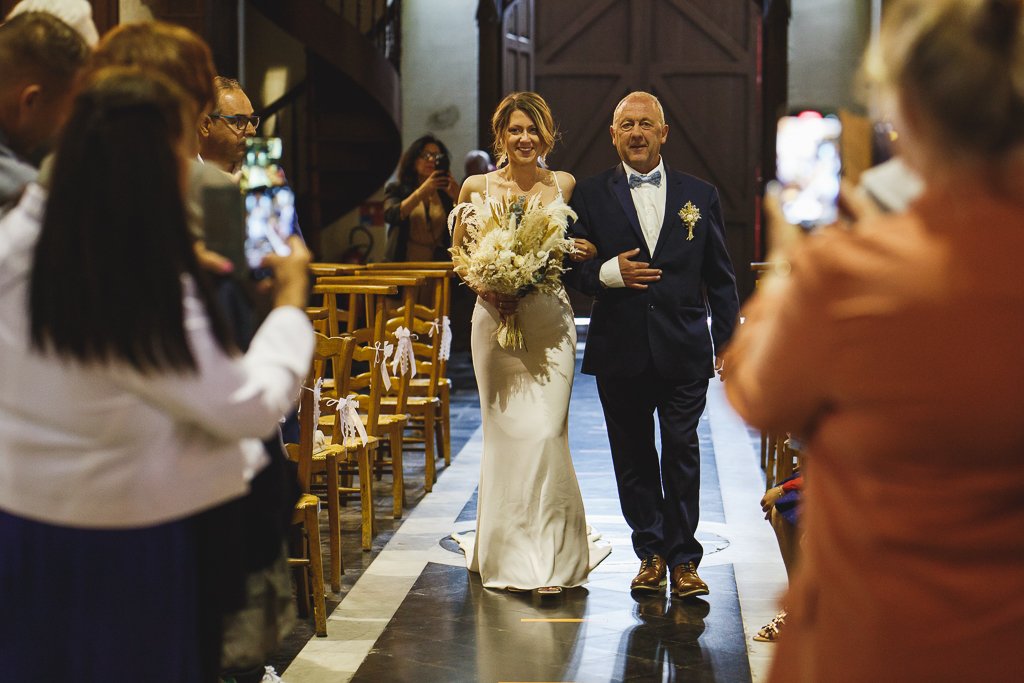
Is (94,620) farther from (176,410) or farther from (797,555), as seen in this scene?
(797,555)

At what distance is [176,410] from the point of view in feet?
5.93

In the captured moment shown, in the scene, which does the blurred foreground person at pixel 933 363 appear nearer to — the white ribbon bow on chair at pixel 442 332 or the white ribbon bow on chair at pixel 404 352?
the white ribbon bow on chair at pixel 404 352

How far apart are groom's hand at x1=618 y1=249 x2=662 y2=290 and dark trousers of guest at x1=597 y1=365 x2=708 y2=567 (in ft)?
1.14

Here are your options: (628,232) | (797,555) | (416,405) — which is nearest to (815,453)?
(797,555)

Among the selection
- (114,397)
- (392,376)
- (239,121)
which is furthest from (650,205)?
(114,397)

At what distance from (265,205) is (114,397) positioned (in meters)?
0.41

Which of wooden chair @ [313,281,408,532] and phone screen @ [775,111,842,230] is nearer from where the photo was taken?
phone screen @ [775,111,842,230]

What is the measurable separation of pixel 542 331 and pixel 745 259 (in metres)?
11.1

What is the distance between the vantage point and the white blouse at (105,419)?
1.81 metres

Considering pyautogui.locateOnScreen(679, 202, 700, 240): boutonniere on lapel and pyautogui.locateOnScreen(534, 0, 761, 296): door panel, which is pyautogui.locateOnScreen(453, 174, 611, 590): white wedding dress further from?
pyautogui.locateOnScreen(534, 0, 761, 296): door panel

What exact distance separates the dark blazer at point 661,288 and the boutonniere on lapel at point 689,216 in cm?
2

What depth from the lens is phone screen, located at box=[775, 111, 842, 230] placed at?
1.70m

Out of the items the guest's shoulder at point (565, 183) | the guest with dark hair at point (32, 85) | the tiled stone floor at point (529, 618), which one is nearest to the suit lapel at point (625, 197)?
the guest's shoulder at point (565, 183)

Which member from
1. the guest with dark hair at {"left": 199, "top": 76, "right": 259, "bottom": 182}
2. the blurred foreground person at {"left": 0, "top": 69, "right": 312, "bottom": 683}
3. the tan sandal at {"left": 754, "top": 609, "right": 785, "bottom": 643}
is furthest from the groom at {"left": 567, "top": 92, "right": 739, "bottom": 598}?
the blurred foreground person at {"left": 0, "top": 69, "right": 312, "bottom": 683}
